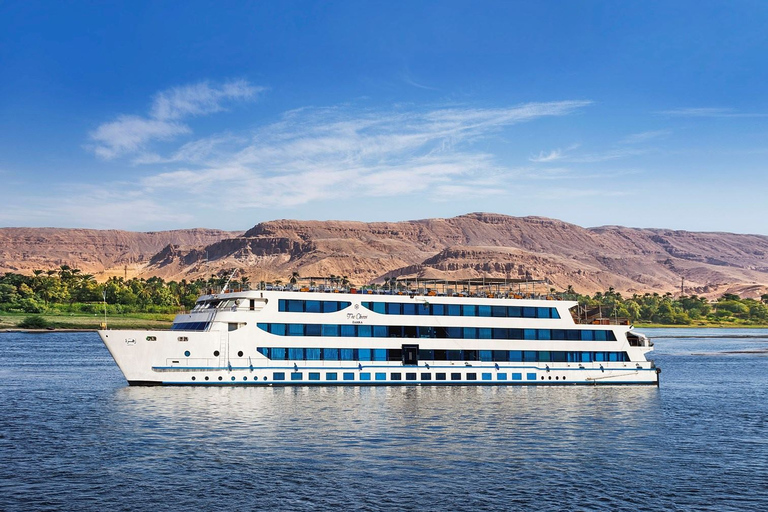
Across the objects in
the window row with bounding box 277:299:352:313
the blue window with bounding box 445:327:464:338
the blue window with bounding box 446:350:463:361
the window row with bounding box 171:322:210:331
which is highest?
the window row with bounding box 277:299:352:313

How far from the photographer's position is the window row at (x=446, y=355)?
55.3 meters

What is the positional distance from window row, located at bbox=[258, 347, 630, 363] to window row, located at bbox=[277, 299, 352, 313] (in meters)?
2.65

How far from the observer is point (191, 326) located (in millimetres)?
55250

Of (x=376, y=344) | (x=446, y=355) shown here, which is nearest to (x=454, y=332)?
(x=446, y=355)

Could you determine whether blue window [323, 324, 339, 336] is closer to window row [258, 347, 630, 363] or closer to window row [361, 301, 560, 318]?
window row [258, 347, 630, 363]

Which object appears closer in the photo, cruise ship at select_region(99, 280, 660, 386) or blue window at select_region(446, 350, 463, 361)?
cruise ship at select_region(99, 280, 660, 386)

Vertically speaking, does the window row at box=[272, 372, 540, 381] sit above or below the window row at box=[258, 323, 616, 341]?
below

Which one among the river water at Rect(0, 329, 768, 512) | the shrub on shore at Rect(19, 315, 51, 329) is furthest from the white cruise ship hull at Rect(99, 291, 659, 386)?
the shrub on shore at Rect(19, 315, 51, 329)

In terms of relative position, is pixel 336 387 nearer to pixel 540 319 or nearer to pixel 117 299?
pixel 540 319

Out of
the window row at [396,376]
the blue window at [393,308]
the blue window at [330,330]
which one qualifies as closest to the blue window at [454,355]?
the window row at [396,376]

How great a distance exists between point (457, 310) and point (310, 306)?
430 inches

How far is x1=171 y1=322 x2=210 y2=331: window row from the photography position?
177 feet

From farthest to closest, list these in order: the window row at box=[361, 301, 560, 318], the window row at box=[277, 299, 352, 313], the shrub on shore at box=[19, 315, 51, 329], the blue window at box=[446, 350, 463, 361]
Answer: the shrub on shore at box=[19, 315, 51, 329]
the blue window at box=[446, 350, 463, 361]
the window row at box=[361, 301, 560, 318]
the window row at box=[277, 299, 352, 313]

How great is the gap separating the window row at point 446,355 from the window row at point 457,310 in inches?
105
